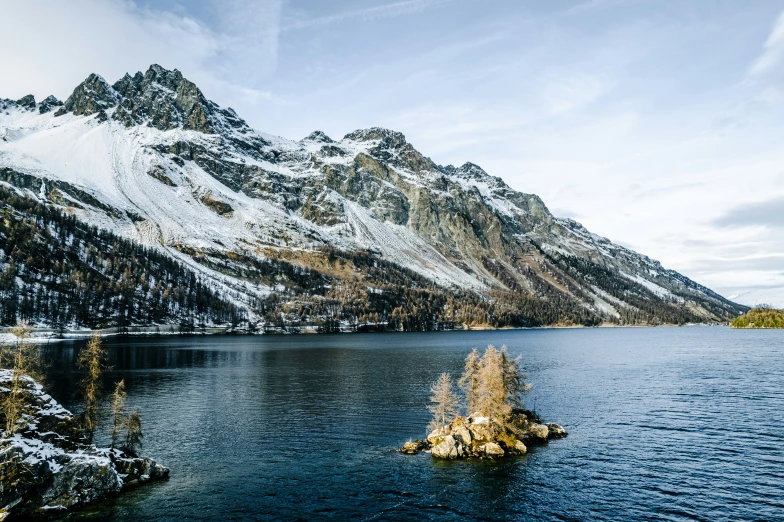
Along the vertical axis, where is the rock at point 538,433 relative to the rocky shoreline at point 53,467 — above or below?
below

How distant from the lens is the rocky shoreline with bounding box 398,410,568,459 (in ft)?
178

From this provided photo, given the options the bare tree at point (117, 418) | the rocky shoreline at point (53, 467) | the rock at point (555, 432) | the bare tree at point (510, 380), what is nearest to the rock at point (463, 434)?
the bare tree at point (510, 380)

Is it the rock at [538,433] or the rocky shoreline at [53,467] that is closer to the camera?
the rocky shoreline at [53,467]

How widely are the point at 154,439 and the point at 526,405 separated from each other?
59.5m

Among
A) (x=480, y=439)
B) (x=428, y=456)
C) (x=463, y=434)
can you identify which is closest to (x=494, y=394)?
(x=480, y=439)

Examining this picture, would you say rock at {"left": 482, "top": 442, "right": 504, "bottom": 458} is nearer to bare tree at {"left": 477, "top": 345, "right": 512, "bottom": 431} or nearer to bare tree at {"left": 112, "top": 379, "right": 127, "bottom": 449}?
bare tree at {"left": 477, "top": 345, "right": 512, "bottom": 431}

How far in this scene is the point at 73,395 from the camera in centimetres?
8650

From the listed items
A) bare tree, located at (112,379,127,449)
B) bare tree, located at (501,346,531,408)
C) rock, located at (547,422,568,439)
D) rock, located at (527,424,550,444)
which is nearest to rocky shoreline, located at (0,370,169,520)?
bare tree, located at (112,379,127,449)

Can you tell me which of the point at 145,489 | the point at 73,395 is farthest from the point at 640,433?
the point at 73,395

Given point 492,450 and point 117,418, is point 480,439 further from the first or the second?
point 117,418

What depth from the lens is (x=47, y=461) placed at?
40.7 m

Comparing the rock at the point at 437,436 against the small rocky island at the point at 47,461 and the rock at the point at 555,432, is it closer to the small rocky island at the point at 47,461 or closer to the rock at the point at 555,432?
the rock at the point at 555,432

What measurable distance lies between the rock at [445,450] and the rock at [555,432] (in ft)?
52.1

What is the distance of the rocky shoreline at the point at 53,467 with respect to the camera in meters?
38.0
